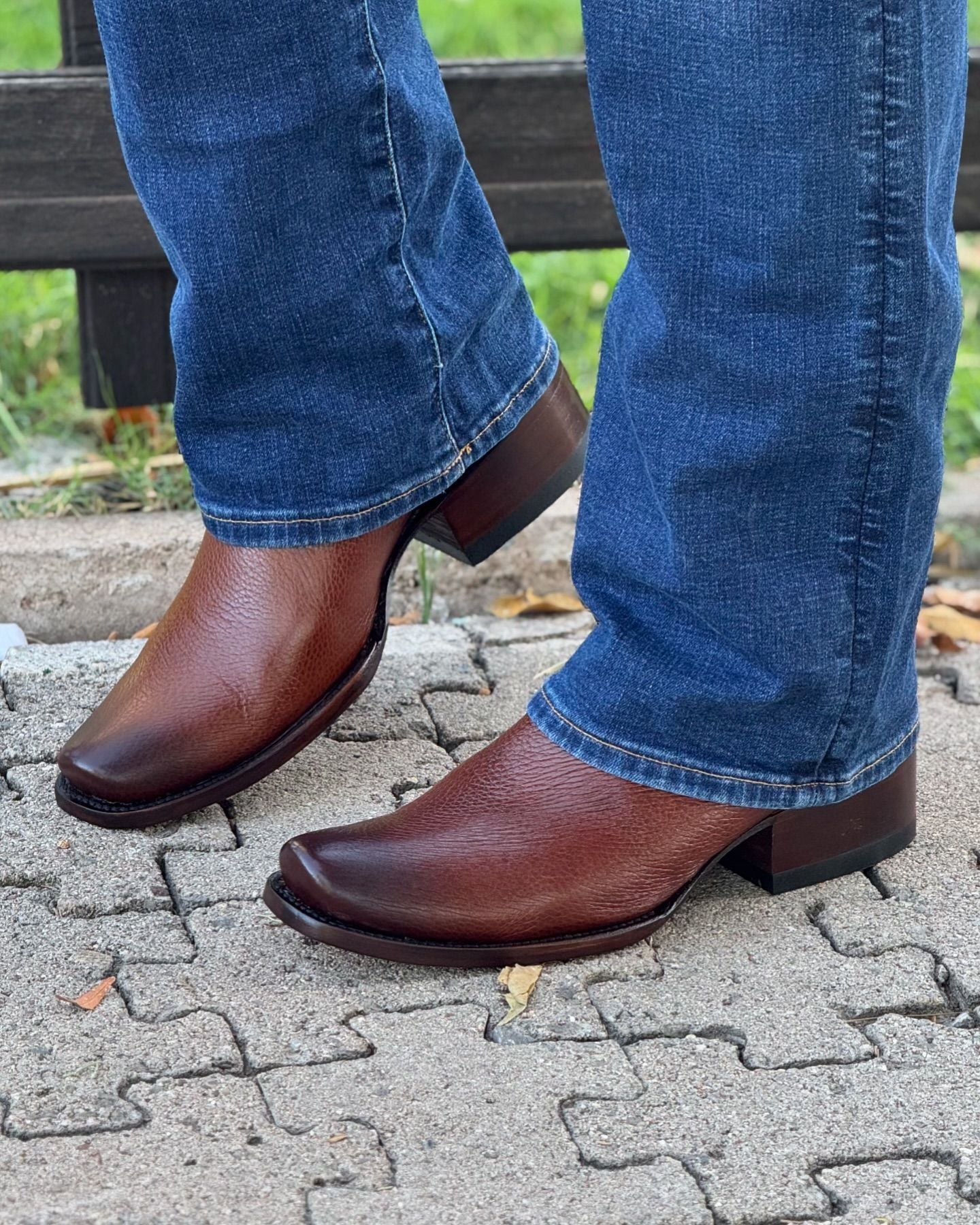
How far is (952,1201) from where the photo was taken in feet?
3.59

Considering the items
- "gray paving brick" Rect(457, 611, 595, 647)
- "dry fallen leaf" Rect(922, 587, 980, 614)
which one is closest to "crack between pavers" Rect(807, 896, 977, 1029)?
"gray paving brick" Rect(457, 611, 595, 647)

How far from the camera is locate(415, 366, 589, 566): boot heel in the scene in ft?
5.36

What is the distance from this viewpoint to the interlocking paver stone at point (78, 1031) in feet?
3.80

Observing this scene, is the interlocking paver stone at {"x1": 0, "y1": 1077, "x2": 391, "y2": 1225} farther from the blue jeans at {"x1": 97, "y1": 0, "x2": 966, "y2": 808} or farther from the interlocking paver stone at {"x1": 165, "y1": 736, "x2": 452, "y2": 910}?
the blue jeans at {"x1": 97, "y1": 0, "x2": 966, "y2": 808}

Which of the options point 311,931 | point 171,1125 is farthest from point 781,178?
point 171,1125

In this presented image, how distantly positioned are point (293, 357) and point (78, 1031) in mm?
648

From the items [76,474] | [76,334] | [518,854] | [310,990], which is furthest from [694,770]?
[76,334]

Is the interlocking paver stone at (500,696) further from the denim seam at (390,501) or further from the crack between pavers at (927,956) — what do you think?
the crack between pavers at (927,956)

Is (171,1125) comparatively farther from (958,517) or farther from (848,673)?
(958,517)

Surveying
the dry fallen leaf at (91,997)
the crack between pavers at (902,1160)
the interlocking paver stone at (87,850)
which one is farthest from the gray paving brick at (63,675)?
the crack between pavers at (902,1160)

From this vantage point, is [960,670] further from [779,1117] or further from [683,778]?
[779,1117]

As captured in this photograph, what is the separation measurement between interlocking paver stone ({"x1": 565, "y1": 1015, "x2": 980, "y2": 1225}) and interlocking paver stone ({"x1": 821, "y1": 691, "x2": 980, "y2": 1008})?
12 cm

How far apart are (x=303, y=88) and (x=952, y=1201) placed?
3.45 ft

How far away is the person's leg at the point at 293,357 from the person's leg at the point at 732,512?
0.81 feet
